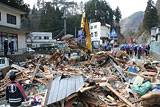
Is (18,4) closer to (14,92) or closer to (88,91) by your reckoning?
(14,92)

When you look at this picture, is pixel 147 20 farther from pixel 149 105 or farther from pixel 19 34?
pixel 149 105

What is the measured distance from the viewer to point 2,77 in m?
10.6

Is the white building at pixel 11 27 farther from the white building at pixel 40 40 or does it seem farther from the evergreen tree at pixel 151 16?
the evergreen tree at pixel 151 16


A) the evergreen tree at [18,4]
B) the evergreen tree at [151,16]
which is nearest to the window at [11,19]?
the evergreen tree at [18,4]

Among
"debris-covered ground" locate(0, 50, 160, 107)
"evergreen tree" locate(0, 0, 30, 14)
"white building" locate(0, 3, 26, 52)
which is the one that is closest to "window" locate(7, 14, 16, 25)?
"white building" locate(0, 3, 26, 52)

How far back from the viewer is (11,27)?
2042 centimetres

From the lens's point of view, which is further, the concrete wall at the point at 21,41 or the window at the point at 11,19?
the concrete wall at the point at 21,41

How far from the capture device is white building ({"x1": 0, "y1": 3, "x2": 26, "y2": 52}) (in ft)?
61.5

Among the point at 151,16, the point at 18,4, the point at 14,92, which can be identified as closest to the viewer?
the point at 14,92

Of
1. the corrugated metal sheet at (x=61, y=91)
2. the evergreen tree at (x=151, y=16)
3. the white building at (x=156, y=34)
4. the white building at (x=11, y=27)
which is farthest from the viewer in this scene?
the evergreen tree at (x=151, y=16)

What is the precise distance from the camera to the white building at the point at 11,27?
1875 centimetres

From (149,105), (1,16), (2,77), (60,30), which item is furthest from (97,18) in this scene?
(149,105)

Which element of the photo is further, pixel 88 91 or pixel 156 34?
pixel 156 34

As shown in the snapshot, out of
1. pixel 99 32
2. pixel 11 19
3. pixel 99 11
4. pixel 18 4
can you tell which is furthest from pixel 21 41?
pixel 99 11
